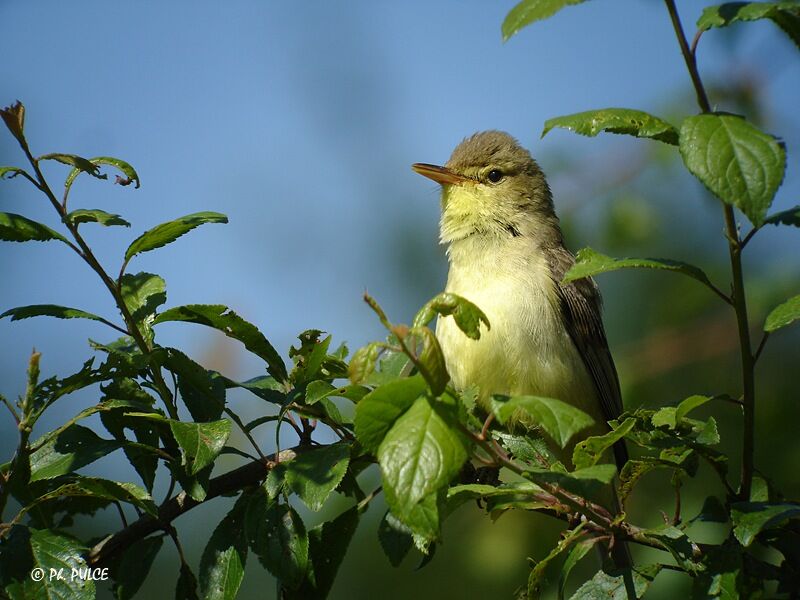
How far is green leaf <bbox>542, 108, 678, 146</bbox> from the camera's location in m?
1.87

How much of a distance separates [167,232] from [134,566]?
93 centimetres

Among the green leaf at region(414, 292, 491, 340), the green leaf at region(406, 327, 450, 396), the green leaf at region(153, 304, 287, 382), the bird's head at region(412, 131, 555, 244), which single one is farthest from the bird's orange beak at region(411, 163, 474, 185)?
the green leaf at region(406, 327, 450, 396)

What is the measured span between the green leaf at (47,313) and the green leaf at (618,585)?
145 centimetres

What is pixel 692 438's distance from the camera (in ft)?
7.38

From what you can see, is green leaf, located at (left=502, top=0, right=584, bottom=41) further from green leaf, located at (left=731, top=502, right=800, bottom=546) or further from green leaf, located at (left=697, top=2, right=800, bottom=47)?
green leaf, located at (left=731, top=502, right=800, bottom=546)

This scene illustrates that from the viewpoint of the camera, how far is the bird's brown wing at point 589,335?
4.03 m

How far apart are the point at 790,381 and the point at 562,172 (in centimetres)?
163

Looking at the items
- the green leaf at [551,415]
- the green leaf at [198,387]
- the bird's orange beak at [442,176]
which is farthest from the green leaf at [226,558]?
the bird's orange beak at [442,176]

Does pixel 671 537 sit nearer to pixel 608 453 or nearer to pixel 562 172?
pixel 608 453

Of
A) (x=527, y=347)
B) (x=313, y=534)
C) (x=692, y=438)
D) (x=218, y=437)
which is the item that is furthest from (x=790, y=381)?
(x=218, y=437)

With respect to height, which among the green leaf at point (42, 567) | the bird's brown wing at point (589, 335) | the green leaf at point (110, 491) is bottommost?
the bird's brown wing at point (589, 335)

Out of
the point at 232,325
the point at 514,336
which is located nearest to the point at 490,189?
the point at 514,336

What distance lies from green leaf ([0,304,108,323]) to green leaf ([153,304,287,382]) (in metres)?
0.19

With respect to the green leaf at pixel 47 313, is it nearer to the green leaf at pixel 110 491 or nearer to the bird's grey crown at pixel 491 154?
the green leaf at pixel 110 491
